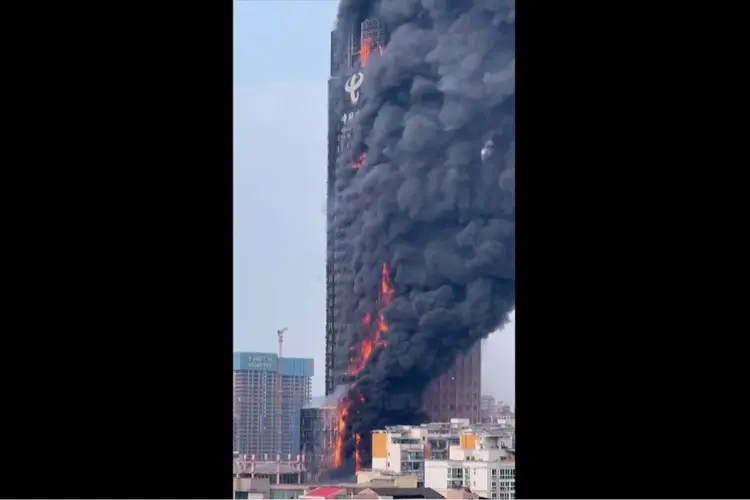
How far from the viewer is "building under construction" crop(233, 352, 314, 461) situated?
26.6ft

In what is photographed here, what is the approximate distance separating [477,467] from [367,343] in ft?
4.34

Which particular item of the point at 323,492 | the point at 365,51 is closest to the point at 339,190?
the point at 365,51

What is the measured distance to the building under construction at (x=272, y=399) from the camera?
809cm

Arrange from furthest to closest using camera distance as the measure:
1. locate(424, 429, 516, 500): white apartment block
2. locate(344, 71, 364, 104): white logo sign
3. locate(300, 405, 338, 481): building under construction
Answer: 1. locate(344, 71, 364, 104): white logo sign
2. locate(300, 405, 338, 481): building under construction
3. locate(424, 429, 516, 500): white apartment block

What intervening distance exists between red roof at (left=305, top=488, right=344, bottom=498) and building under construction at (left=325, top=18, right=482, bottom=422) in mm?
782

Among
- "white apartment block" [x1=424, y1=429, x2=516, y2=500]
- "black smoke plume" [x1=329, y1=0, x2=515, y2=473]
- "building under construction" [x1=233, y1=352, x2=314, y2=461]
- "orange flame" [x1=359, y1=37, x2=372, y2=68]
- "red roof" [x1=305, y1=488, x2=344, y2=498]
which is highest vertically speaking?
"orange flame" [x1=359, y1=37, x2=372, y2=68]

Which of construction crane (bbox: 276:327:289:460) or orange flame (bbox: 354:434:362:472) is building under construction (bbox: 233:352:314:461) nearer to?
construction crane (bbox: 276:327:289:460)

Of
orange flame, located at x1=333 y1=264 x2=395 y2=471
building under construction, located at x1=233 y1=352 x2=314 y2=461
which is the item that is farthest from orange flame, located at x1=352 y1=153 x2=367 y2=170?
building under construction, located at x1=233 y1=352 x2=314 y2=461

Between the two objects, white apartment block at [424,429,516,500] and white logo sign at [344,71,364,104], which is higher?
white logo sign at [344,71,364,104]

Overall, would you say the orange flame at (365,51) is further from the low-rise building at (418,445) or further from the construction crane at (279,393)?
the low-rise building at (418,445)

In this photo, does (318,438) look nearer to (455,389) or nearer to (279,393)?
(279,393)

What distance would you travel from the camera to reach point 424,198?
810 centimetres
